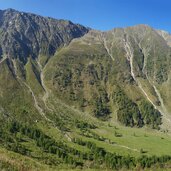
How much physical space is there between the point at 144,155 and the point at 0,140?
87.9 meters

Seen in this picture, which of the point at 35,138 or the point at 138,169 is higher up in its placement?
the point at 35,138

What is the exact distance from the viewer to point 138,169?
32438 millimetres

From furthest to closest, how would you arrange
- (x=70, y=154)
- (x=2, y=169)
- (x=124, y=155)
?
(x=124, y=155) → (x=70, y=154) → (x=2, y=169)

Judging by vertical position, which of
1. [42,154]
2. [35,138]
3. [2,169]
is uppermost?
[35,138]

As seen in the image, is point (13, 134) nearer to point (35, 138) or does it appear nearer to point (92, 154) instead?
point (35, 138)

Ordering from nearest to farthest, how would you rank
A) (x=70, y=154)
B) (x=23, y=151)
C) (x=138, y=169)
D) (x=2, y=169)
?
(x=2, y=169) → (x=138, y=169) → (x=23, y=151) → (x=70, y=154)

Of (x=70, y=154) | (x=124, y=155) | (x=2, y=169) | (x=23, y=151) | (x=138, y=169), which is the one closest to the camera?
(x=2, y=169)

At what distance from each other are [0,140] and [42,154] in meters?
24.1

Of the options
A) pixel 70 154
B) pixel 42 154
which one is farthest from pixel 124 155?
pixel 42 154

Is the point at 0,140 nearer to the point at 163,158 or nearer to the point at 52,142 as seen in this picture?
the point at 52,142

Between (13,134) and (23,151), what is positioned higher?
(13,134)

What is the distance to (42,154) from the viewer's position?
162m

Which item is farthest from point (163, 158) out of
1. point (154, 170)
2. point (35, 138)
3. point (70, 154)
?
point (154, 170)

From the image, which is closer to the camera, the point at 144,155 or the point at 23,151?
the point at 23,151
